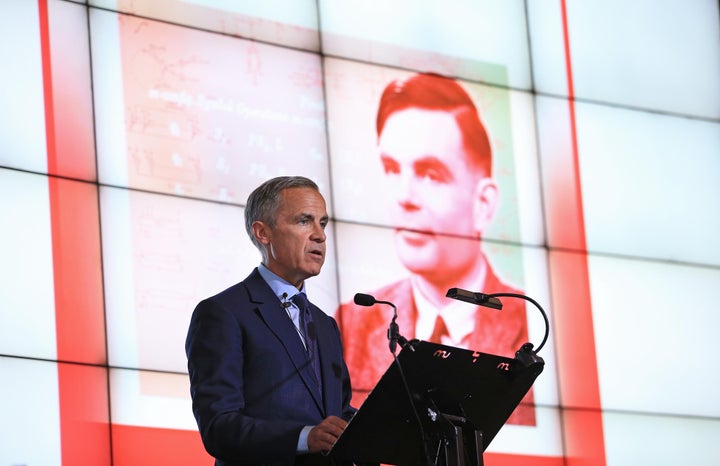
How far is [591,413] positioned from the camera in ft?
19.9

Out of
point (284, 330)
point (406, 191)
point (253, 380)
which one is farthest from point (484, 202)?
point (253, 380)

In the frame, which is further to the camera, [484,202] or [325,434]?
[484,202]

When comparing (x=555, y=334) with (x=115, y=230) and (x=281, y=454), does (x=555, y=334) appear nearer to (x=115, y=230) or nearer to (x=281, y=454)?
(x=115, y=230)

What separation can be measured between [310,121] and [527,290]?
1.44 metres

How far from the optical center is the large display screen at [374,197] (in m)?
4.80

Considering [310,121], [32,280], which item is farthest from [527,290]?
[32,280]

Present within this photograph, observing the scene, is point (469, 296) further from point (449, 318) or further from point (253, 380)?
point (449, 318)

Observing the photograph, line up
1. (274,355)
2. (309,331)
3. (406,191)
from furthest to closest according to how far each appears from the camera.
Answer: (406,191), (309,331), (274,355)

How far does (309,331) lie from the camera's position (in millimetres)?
3354

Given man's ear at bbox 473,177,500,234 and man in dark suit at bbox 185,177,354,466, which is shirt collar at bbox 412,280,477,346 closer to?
man's ear at bbox 473,177,500,234

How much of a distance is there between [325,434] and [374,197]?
2912mm

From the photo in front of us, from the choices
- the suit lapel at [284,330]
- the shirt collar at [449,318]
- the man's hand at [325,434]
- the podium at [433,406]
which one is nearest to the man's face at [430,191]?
the shirt collar at [449,318]

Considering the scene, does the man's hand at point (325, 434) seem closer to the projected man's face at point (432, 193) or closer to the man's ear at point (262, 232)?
the man's ear at point (262, 232)

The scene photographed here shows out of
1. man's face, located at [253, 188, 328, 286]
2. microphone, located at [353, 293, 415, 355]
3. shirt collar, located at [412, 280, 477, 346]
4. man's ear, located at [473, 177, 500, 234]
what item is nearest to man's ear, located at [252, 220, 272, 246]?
man's face, located at [253, 188, 328, 286]
